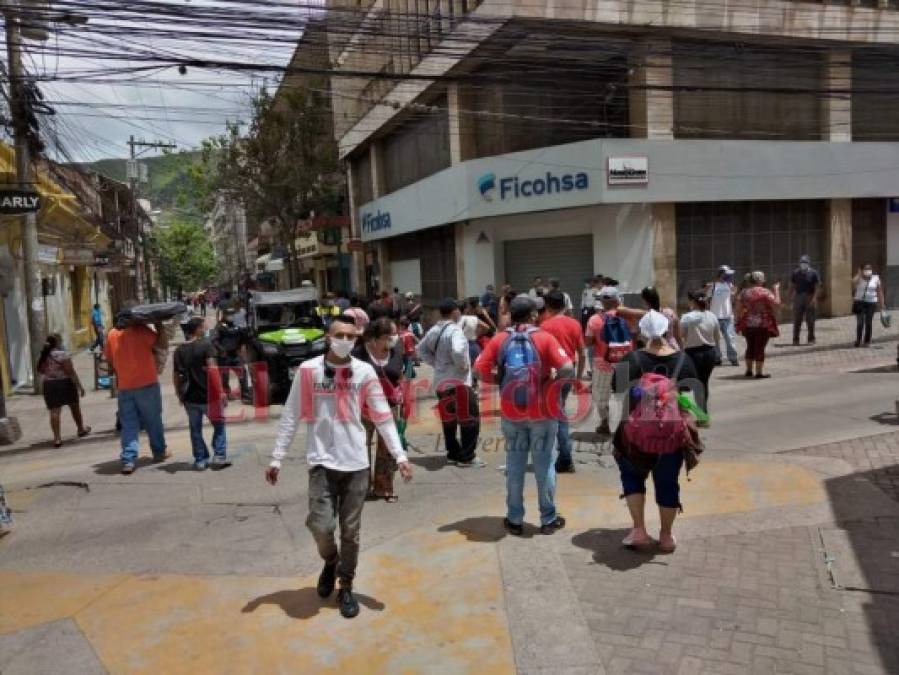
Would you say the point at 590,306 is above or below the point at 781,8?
below

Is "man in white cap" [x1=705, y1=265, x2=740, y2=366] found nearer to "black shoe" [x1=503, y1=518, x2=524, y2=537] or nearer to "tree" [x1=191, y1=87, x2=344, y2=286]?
"black shoe" [x1=503, y1=518, x2=524, y2=537]

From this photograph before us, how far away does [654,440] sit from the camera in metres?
4.89

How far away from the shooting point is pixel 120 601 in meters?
4.75

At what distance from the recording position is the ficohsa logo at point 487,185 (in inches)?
752

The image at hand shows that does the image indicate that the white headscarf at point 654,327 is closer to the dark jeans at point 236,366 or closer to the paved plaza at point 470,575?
the paved plaza at point 470,575

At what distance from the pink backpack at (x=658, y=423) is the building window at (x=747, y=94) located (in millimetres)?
15718

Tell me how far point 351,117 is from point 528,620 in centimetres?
2914

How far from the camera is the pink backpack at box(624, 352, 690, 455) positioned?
192 inches

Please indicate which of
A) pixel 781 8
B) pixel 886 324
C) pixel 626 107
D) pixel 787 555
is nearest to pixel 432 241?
pixel 626 107

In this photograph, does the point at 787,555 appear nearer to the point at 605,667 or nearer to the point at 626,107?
the point at 605,667

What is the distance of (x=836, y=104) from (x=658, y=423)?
1883 cm

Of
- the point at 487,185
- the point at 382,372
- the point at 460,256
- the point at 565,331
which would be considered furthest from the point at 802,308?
the point at 382,372

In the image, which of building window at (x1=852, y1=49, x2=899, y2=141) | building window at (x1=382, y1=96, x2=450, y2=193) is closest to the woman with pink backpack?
building window at (x1=382, y1=96, x2=450, y2=193)

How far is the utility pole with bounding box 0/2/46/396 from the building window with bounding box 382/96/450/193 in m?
10.8
